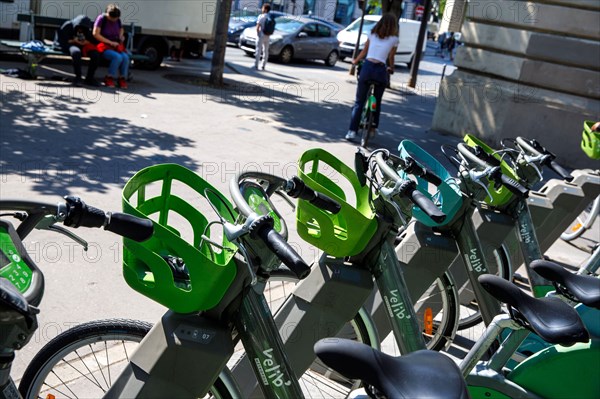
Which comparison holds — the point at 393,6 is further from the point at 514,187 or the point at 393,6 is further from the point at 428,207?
the point at 428,207

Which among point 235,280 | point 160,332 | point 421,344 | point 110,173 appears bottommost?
point 110,173

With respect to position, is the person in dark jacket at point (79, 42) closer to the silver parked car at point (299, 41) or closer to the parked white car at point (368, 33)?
the silver parked car at point (299, 41)

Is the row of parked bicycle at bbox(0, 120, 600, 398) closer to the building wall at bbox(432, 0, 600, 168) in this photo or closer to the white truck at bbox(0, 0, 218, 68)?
the building wall at bbox(432, 0, 600, 168)

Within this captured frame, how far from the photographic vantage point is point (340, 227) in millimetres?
3086

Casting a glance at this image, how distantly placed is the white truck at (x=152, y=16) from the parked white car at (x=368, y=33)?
865cm

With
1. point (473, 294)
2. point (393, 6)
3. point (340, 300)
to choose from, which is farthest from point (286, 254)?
point (393, 6)

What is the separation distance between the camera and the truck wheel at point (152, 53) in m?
15.9

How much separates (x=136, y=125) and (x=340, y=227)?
7.24 metres

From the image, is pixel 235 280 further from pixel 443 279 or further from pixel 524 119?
pixel 524 119

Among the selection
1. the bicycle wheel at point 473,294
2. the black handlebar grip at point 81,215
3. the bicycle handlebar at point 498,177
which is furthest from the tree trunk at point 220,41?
the black handlebar grip at point 81,215

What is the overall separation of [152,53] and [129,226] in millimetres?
14544

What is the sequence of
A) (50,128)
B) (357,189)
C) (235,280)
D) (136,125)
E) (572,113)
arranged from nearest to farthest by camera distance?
(235,280) < (357,189) < (50,128) < (136,125) < (572,113)

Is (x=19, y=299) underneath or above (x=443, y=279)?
above

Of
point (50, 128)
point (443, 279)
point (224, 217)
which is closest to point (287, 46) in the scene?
point (50, 128)
